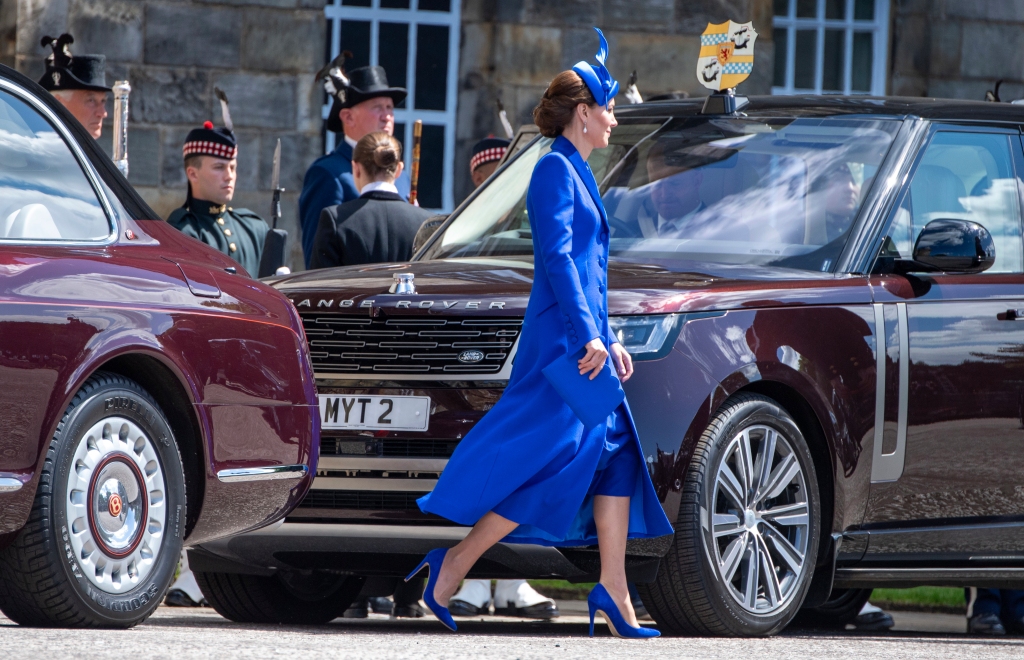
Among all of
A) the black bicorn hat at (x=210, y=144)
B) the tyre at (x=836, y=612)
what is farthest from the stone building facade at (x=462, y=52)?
the tyre at (x=836, y=612)

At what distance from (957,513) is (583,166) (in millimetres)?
2088

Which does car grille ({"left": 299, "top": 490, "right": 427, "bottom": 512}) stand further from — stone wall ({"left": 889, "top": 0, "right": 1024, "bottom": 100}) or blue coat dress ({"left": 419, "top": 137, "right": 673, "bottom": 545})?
stone wall ({"left": 889, "top": 0, "right": 1024, "bottom": 100})

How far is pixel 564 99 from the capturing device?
239 inches

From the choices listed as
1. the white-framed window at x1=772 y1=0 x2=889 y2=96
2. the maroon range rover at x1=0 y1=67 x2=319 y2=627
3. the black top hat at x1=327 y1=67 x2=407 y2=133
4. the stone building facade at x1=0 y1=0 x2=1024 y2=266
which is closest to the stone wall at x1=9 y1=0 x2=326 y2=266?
the stone building facade at x1=0 y1=0 x2=1024 y2=266

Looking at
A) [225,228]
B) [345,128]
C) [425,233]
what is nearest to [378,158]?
[225,228]

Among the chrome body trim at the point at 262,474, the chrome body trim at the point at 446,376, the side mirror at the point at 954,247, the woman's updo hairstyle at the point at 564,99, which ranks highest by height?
the woman's updo hairstyle at the point at 564,99

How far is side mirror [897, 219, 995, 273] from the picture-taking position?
6.79 meters

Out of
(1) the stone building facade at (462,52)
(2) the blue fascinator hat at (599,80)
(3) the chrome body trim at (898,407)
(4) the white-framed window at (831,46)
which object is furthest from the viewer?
(4) the white-framed window at (831,46)

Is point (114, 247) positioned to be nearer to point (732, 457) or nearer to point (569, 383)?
point (569, 383)

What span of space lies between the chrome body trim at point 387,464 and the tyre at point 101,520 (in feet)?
2.23

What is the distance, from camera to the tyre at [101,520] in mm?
5219

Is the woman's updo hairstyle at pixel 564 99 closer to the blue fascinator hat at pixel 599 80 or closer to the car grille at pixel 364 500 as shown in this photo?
the blue fascinator hat at pixel 599 80

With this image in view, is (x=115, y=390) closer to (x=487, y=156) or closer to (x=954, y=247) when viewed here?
(x=954, y=247)

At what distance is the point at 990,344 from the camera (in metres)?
7.06
